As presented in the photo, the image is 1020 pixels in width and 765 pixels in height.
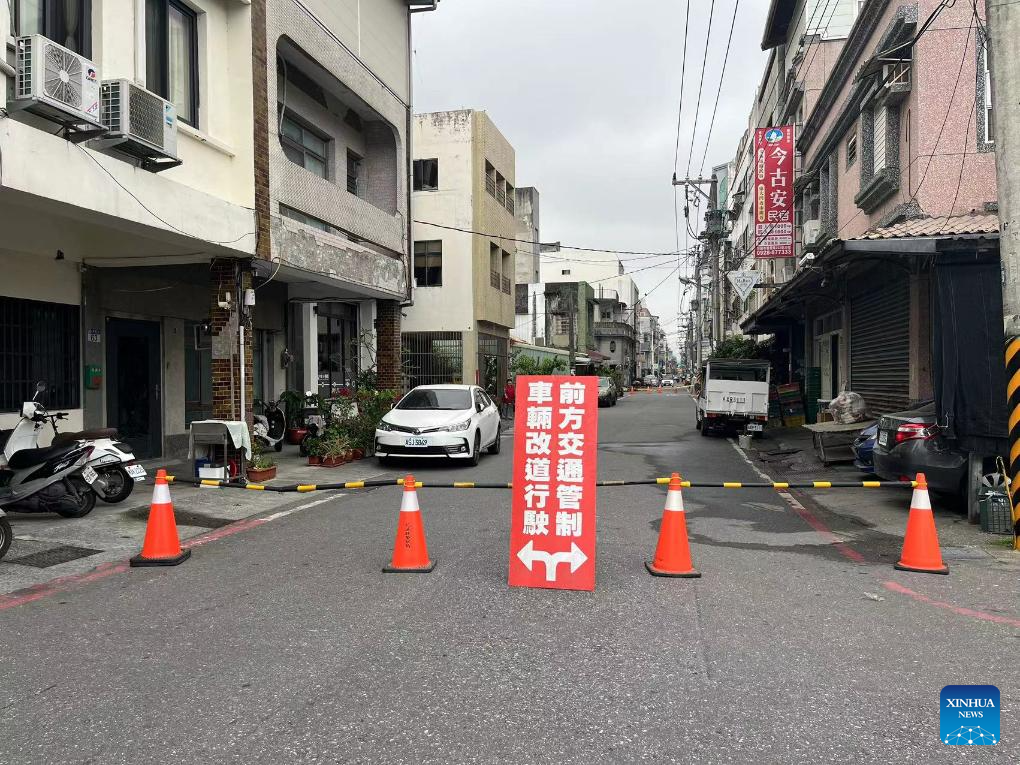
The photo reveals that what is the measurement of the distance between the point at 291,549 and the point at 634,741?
454 centimetres

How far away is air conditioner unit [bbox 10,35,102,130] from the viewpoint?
7.02m

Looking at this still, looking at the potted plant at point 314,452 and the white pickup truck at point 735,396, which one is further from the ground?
the white pickup truck at point 735,396

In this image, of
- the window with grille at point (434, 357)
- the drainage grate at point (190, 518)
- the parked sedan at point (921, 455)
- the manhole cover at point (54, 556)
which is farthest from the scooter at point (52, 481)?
the window with grille at point (434, 357)

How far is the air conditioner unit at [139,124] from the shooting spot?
7.95m

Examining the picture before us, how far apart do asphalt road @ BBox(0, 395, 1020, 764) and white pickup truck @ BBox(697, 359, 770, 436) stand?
12.3 m

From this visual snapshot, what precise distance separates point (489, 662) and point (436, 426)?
345 inches

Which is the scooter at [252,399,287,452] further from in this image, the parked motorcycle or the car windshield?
the parked motorcycle

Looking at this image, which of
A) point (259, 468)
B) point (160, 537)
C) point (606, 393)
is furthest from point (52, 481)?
point (606, 393)

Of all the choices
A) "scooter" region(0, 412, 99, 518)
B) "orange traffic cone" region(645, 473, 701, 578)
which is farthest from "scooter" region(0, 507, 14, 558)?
"orange traffic cone" region(645, 473, 701, 578)

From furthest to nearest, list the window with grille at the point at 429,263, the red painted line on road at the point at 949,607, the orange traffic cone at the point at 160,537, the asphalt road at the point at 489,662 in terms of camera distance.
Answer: the window with grille at the point at 429,263, the orange traffic cone at the point at 160,537, the red painted line on road at the point at 949,607, the asphalt road at the point at 489,662

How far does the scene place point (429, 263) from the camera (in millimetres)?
24844

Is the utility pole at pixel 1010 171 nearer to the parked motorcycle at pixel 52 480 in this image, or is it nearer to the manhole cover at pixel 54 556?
the manhole cover at pixel 54 556

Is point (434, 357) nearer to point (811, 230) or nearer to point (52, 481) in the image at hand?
point (811, 230)

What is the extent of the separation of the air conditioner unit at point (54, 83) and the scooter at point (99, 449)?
10.8 feet
